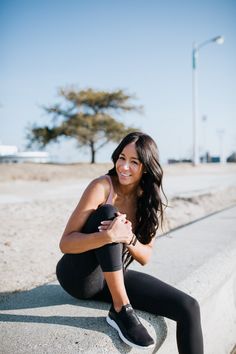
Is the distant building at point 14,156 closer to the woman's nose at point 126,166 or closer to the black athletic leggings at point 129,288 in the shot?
the woman's nose at point 126,166

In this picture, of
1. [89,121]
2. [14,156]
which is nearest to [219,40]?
[89,121]

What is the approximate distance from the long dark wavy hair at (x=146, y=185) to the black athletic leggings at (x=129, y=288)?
0.27 meters

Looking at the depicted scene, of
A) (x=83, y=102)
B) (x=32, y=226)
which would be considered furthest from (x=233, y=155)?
(x=32, y=226)

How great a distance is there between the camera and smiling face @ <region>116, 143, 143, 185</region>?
2.29 metres

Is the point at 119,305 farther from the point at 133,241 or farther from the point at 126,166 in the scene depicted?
the point at 126,166

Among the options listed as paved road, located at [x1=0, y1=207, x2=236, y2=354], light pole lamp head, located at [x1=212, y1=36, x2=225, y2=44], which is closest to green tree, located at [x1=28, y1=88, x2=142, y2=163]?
light pole lamp head, located at [x1=212, y1=36, x2=225, y2=44]

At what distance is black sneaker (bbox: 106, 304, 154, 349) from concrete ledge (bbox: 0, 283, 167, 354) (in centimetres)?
4

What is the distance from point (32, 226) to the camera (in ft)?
18.5

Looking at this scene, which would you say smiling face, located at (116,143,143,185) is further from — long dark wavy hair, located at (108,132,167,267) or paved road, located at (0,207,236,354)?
paved road, located at (0,207,236,354)

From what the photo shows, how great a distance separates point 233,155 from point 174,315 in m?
51.4

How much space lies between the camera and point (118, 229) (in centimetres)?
198

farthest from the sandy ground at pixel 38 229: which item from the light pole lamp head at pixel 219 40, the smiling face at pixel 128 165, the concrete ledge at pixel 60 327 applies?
the light pole lamp head at pixel 219 40

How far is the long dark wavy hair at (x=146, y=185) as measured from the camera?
2.29m

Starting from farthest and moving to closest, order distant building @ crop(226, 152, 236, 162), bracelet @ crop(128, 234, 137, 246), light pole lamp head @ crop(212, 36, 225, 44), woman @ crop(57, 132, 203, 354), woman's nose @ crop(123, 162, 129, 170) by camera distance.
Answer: distant building @ crop(226, 152, 236, 162) < light pole lamp head @ crop(212, 36, 225, 44) < woman's nose @ crop(123, 162, 129, 170) < bracelet @ crop(128, 234, 137, 246) < woman @ crop(57, 132, 203, 354)
